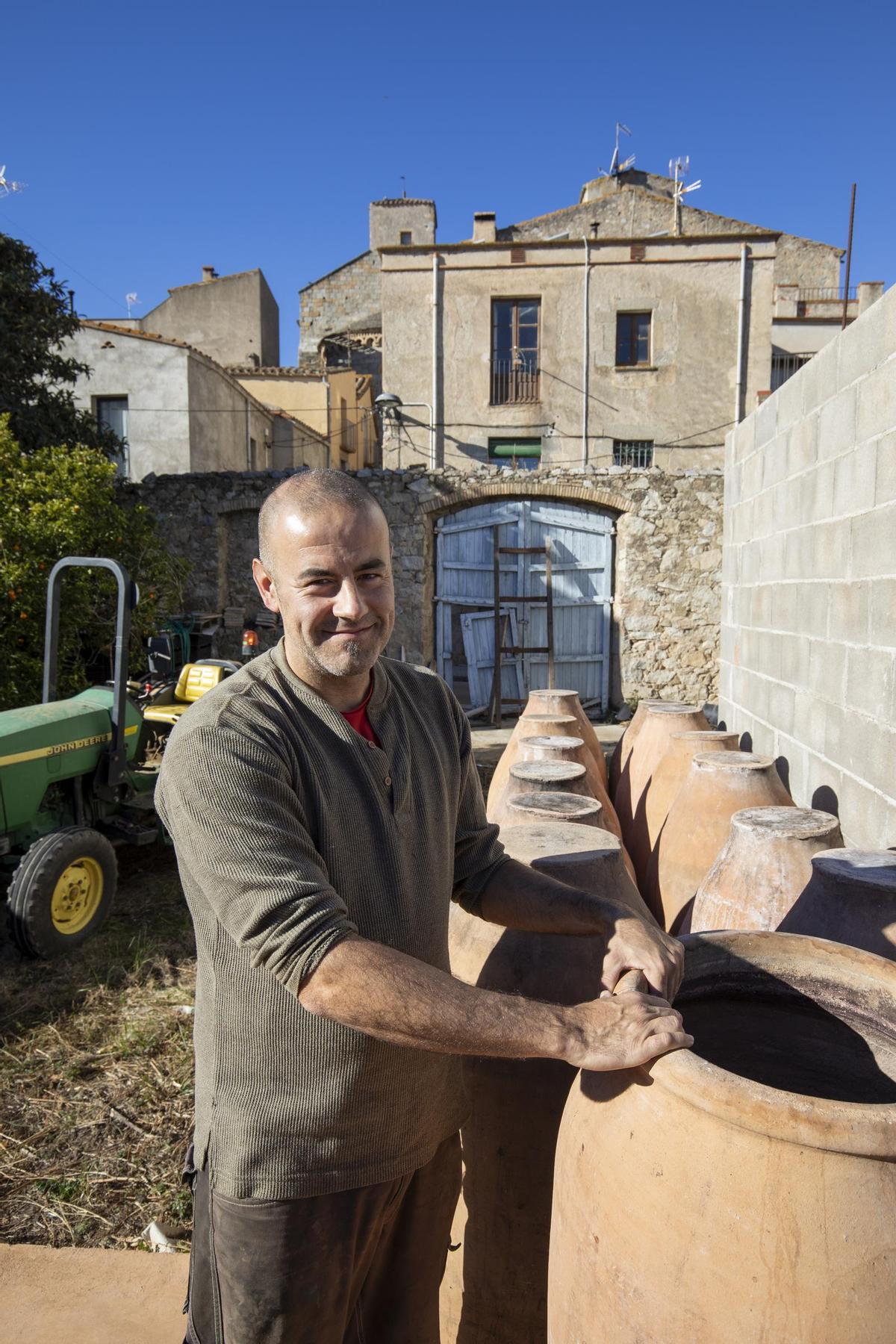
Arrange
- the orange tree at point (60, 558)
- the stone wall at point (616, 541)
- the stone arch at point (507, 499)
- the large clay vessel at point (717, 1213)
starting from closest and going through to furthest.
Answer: the large clay vessel at point (717, 1213) < the orange tree at point (60, 558) < the stone wall at point (616, 541) < the stone arch at point (507, 499)

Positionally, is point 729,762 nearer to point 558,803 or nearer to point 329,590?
point 558,803

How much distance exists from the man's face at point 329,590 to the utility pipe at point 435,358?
1490 centimetres

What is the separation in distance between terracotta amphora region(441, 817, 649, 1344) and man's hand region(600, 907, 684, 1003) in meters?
0.29

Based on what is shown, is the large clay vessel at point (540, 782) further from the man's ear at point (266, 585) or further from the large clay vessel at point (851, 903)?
the man's ear at point (266, 585)

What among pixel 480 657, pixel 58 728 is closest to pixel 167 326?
pixel 480 657

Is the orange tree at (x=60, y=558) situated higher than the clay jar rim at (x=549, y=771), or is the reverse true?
the orange tree at (x=60, y=558)

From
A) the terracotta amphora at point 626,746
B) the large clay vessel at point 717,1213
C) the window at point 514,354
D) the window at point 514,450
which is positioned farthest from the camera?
the window at point 514,450

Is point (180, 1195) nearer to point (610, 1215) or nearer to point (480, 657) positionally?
point (610, 1215)

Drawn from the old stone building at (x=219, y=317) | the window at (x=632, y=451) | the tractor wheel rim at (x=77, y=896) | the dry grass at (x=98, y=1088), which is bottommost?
the dry grass at (x=98, y=1088)

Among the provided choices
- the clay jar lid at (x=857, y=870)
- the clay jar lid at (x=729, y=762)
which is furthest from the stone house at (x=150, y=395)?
the clay jar lid at (x=857, y=870)

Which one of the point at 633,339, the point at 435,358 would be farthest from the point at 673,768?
the point at 633,339

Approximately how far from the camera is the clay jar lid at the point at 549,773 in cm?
347

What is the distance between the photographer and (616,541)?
1082 centimetres

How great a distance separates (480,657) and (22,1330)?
361 inches
